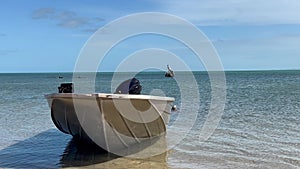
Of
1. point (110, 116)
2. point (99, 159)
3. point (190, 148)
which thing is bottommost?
point (99, 159)

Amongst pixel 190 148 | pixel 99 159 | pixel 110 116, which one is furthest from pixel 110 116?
pixel 190 148

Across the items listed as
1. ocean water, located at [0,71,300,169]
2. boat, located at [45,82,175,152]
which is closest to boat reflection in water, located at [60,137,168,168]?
ocean water, located at [0,71,300,169]

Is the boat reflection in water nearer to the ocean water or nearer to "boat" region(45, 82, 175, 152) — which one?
→ the ocean water

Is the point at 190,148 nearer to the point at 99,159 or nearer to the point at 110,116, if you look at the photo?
the point at 99,159

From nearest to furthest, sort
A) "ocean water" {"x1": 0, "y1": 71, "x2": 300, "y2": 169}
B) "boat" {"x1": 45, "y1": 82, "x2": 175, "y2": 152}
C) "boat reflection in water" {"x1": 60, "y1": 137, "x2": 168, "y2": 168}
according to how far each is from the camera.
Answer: "boat" {"x1": 45, "y1": 82, "x2": 175, "y2": 152}, "boat reflection in water" {"x1": 60, "y1": 137, "x2": 168, "y2": 168}, "ocean water" {"x1": 0, "y1": 71, "x2": 300, "y2": 169}

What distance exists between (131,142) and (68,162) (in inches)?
67.7

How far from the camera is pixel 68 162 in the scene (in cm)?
923

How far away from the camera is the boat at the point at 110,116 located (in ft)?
28.5

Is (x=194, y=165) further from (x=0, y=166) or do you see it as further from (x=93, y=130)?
(x=0, y=166)

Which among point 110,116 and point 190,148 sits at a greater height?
point 110,116

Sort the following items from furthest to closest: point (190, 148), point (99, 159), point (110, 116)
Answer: point (190, 148), point (99, 159), point (110, 116)

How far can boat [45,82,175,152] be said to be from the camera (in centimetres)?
869

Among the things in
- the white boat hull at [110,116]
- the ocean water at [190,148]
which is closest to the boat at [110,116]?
the white boat hull at [110,116]

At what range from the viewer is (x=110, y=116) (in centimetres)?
898
